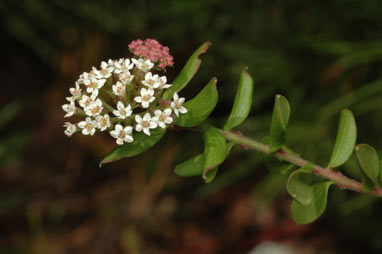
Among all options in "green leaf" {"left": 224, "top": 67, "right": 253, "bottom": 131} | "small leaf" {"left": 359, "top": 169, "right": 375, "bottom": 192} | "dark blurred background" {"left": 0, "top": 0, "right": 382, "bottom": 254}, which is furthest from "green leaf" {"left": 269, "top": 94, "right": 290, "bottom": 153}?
"dark blurred background" {"left": 0, "top": 0, "right": 382, "bottom": 254}

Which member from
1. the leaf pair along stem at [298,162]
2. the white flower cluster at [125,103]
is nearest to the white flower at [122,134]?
the white flower cluster at [125,103]

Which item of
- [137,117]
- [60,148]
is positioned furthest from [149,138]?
[60,148]

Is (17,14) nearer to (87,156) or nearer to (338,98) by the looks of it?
(87,156)

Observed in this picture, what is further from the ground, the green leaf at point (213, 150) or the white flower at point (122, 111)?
the white flower at point (122, 111)

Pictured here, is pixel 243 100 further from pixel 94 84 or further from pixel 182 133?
pixel 182 133

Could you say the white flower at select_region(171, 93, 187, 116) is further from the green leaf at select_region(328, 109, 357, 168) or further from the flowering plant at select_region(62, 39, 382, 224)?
the green leaf at select_region(328, 109, 357, 168)

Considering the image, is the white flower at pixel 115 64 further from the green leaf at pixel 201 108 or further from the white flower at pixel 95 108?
the green leaf at pixel 201 108

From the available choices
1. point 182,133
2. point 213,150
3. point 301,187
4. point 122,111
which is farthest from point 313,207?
point 182,133
